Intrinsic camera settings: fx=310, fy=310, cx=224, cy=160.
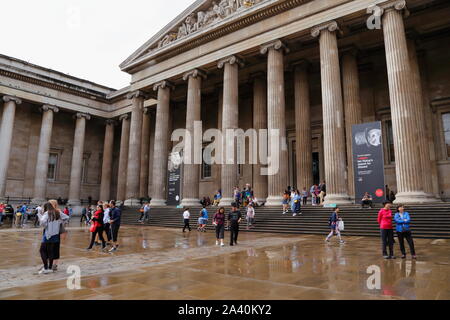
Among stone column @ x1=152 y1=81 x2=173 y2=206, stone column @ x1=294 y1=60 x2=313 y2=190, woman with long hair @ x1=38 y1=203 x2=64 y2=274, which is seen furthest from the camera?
stone column @ x1=152 y1=81 x2=173 y2=206

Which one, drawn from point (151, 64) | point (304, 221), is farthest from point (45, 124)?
point (304, 221)

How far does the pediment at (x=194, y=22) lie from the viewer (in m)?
22.8

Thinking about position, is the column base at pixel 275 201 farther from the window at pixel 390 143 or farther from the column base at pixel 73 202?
the column base at pixel 73 202

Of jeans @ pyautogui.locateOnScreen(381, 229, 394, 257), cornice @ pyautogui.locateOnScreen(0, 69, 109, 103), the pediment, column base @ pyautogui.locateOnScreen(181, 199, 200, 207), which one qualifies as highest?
the pediment

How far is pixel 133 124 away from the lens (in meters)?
29.3

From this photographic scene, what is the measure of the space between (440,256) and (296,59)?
19.1 meters

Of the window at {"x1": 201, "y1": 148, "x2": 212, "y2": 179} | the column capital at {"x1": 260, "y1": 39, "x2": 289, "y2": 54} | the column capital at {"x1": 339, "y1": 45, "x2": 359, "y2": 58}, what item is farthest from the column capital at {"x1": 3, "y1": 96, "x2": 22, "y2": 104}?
the column capital at {"x1": 339, "y1": 45, "x2": 359, "y2": 58}

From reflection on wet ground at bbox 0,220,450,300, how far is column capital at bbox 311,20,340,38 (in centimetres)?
1402

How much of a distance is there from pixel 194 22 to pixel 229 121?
10.0m

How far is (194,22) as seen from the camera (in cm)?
2631

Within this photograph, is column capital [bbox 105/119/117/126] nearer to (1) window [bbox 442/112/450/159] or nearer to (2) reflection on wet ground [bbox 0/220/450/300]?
(2) reflection on wet ground [bbox 0/220/450/300]

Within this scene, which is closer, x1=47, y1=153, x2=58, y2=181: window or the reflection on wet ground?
the reflection on wet ground

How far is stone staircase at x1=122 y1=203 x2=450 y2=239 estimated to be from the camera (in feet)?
40.8

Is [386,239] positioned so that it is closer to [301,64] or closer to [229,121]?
[229,121]
